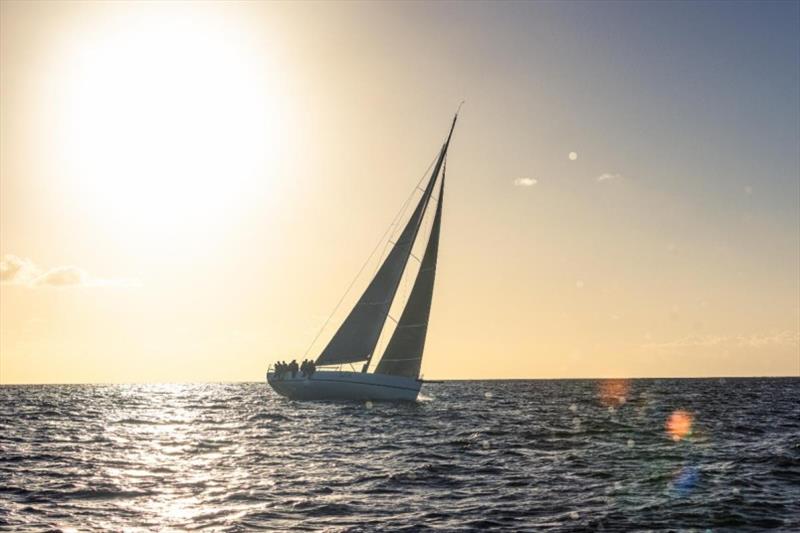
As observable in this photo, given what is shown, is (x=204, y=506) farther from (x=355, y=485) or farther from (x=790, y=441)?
(x=790, y=441)

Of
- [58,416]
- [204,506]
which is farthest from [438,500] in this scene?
[58,416]

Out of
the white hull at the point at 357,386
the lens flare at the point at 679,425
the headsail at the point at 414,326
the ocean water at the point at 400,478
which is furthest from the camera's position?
the headsail at the point at 414,326

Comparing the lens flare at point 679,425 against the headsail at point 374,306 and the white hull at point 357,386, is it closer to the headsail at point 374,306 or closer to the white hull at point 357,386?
the white hull at point 357,386

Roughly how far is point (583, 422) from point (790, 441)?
12603 mm

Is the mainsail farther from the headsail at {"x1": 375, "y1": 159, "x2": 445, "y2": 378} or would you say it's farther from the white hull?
the white hull

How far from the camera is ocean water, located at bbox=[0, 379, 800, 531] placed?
14.5 metres

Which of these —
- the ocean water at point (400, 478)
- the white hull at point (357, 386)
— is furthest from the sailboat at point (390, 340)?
the ocean water at point (400, 478)

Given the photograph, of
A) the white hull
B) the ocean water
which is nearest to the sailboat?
the white hull

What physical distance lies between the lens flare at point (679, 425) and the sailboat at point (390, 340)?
1569 cm

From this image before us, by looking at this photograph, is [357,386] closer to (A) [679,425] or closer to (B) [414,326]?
(B) [414,326]

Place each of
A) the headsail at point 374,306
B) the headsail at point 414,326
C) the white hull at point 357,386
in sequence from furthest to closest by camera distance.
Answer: the headsail at point 374,306
the headsail at point 414,326
the white hull at point 357,386

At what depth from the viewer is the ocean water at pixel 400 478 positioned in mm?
14477

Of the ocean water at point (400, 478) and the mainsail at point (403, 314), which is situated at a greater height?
the mainsail at point (403, 314)

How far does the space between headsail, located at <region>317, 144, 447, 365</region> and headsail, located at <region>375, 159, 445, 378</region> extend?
186 centimetres
